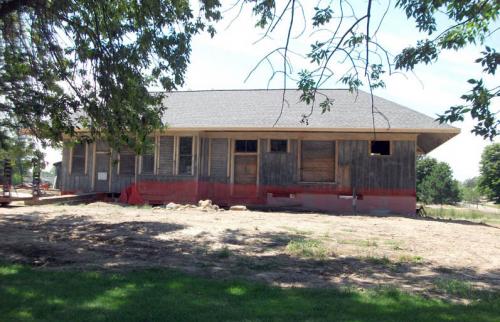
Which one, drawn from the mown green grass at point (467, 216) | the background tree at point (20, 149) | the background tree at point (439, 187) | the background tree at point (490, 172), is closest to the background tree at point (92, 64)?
the background tree at point (20, 149)

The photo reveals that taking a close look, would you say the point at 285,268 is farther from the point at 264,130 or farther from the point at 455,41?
the point at 264,130

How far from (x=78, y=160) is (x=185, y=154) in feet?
17.0

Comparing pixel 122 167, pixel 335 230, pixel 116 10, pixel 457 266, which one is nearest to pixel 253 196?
pixel 122 167

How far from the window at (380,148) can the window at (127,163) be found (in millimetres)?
9930

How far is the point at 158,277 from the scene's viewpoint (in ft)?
22.8

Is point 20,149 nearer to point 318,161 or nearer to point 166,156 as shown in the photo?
point 166,156

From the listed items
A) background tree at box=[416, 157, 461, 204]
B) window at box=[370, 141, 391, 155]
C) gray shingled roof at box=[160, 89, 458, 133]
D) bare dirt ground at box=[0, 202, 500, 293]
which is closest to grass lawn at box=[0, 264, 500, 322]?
bare dirt ground at box=[0, 202, 500, 293]

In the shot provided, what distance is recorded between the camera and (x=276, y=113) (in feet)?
65.9

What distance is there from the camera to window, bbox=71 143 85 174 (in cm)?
2145

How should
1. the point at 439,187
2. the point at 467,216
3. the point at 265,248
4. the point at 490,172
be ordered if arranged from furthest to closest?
the point at 439,187, the point at 490,172, the point at 467,216, the point at 265,248

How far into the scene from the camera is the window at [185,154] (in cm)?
1989

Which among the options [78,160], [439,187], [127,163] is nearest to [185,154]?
[127,163]

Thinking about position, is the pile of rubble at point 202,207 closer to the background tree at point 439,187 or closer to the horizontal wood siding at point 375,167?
the horizontal wood siding at point 375,167

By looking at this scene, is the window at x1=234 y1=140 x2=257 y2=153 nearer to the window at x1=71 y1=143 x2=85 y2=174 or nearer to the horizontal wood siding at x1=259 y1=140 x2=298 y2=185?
the horizontal wood siding at x1=259 y1=140 x2=298 y2=185
